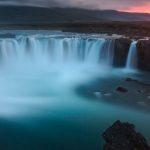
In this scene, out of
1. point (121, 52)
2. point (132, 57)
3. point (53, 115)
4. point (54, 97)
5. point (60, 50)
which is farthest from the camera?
point (60, 50)

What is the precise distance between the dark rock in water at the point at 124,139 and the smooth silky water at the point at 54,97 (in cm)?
263

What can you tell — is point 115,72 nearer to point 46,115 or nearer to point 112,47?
point 112,47

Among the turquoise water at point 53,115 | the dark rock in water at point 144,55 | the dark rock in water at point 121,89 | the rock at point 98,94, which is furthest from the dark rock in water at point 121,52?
the rock at point 98,94

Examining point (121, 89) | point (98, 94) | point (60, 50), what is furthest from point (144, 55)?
point (98, 94)

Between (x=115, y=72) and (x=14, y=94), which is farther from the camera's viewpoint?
(x=115, y=72)

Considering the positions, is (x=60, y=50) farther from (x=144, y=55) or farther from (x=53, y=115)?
(x=53, y=115)

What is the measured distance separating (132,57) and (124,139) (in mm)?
15066

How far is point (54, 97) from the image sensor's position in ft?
46.8

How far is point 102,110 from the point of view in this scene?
12.1 metres

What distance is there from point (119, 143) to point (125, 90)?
9.02 meters

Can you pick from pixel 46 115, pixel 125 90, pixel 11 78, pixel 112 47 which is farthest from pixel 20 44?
pixel 46 115

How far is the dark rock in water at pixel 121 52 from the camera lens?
827 inches

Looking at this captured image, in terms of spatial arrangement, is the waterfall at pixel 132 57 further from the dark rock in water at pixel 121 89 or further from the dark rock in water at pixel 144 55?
the dark rock in water at pixel 121 89

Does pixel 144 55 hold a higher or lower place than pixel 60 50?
higher
